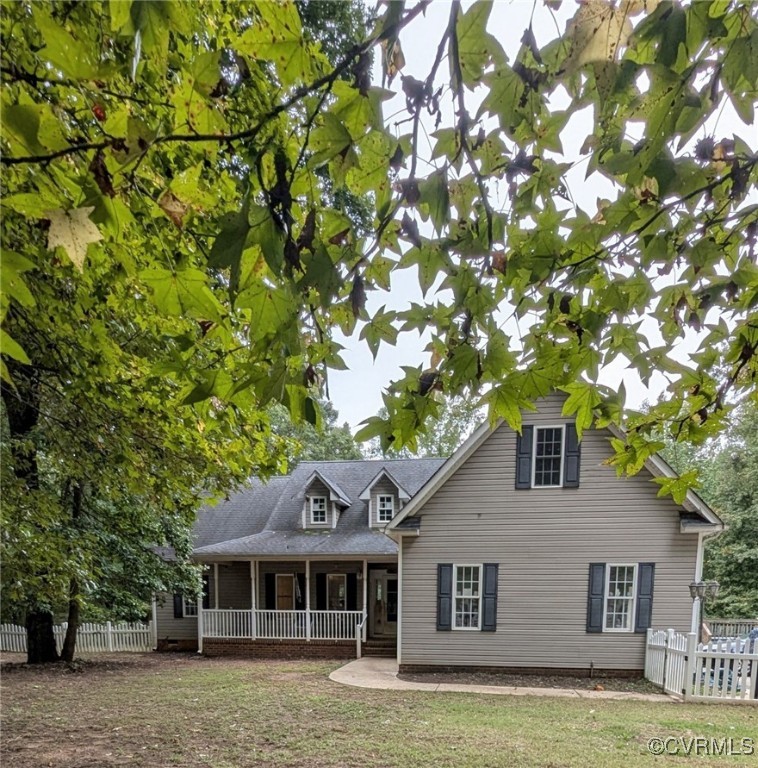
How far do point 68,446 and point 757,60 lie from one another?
4.20 metres

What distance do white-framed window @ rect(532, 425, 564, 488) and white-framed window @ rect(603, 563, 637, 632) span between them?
1.78 m

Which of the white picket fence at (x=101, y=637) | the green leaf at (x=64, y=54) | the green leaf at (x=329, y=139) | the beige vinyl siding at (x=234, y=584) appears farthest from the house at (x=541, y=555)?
the green leaf at (x=64, y=54)

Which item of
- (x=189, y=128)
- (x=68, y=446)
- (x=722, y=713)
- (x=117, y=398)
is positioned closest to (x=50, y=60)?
(x=189, y=128)

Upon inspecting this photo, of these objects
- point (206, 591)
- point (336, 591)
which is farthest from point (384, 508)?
point (206, 591)

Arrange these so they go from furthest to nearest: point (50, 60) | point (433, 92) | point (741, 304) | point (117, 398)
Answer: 1. point (117, 398)
2. point (741, 304)
3. point (433, 92)
4. point (50, 60)

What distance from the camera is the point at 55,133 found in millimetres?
862

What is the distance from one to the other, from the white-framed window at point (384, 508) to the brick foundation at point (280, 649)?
2.85 metres

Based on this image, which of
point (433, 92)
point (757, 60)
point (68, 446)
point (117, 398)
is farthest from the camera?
point (68, 446)

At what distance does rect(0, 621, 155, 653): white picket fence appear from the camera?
1242 cm

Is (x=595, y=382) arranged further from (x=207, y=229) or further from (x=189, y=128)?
(x=207, y=229)

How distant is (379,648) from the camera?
11.0m

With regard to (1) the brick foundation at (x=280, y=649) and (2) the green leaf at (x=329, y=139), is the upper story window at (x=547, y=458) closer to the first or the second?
(1) the brick foundation at (x=280, y=649)

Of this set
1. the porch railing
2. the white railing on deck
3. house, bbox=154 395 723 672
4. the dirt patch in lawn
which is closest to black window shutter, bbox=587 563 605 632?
house, bbox=154 395 723 672

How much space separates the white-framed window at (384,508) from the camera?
1218cm
